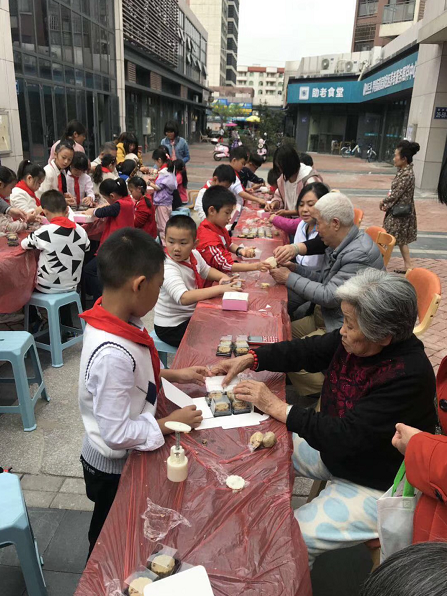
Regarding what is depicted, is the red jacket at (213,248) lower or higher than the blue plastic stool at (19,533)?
higher

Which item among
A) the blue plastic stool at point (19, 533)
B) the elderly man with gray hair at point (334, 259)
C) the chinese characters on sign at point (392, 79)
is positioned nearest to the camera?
the blue plastic stool at point (19, 533)

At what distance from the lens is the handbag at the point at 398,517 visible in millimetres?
1425

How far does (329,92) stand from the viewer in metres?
30.1

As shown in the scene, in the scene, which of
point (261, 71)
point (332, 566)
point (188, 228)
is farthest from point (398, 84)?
point (261, 71)

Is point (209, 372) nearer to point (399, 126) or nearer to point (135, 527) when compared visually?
point (135, 527)

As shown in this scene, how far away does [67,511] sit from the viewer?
2.42 metres

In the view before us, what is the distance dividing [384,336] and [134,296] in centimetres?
94

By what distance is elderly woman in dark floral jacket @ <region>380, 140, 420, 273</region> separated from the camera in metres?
6.49

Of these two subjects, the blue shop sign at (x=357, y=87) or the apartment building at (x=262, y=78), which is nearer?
the blue shop sign at (x=357, y=87)

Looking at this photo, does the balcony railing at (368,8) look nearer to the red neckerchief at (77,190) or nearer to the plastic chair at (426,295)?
the red neckerchief at (77,190)

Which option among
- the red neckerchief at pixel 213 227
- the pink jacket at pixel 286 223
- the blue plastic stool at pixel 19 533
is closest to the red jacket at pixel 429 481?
the blue plastic stool at pixel 19 533

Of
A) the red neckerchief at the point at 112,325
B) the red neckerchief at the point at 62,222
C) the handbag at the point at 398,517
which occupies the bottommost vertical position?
the handbag at the point at 398,517

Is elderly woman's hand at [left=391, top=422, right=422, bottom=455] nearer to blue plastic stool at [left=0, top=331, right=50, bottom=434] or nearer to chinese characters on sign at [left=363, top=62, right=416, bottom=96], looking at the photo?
blue plastic stool at [left=0, top=331, right=50, bottom=434]

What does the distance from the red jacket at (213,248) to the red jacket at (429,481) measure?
2.46 m
